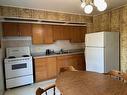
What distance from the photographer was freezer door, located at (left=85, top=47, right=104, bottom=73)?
3.68 metres

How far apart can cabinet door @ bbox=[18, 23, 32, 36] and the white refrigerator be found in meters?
2.10

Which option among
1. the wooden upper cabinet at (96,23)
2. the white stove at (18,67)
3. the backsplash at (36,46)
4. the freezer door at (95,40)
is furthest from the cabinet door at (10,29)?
the wooden upper cabinet at (96,23)

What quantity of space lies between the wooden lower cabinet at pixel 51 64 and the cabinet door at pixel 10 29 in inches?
43.7

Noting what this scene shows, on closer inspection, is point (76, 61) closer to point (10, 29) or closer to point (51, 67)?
point (51, 67)

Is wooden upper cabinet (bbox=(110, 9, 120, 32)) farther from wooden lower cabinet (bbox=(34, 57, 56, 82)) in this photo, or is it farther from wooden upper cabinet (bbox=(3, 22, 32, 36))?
wooden upper cabinet (bbox=(3, 22, 32, 36))

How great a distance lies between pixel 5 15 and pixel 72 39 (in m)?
2.70

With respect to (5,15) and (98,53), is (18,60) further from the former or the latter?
(98,53)

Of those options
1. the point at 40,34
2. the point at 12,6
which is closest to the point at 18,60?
the point at 40,34

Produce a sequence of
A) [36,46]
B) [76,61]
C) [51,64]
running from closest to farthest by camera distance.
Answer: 1. [51,64]
2. [36,46]
3. [76,61]

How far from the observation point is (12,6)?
11.0 feet

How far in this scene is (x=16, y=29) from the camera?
12.7 ft

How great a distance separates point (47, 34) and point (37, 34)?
1.27 ft

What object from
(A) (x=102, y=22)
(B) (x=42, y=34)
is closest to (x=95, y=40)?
(A) (x=102, y=22)

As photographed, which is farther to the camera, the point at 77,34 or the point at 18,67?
the point at 77,34
